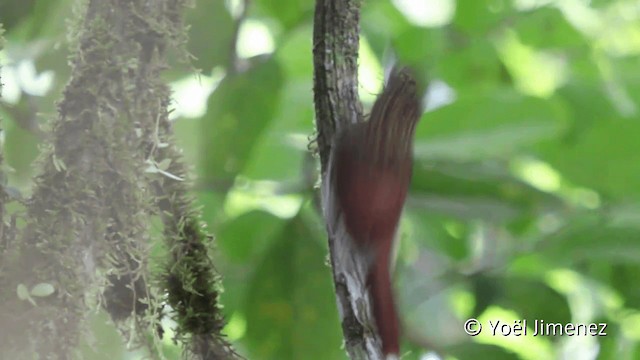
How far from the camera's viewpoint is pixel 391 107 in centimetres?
34

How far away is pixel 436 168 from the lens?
0.68 meters

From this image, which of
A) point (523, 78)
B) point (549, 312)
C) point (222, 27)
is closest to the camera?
point (222, 27)

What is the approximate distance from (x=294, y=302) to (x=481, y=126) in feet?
0.67

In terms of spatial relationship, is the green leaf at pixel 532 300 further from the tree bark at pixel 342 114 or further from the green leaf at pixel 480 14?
the tree bark at pixel 342 114

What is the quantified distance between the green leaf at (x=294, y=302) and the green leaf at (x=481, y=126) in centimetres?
12

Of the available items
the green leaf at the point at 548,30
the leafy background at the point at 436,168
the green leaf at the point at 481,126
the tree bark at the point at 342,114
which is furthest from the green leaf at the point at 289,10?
the tree bark at the point at 342,114

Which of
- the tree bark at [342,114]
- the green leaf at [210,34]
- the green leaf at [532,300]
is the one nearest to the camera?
the tree bark at [342,114]

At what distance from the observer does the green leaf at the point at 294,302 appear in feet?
2.12

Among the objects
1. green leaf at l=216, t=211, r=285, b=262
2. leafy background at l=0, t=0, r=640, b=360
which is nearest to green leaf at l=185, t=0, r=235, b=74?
leafy background at l=0, t=0, r=640, b=360

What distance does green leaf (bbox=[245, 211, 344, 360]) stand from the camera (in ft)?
2.12

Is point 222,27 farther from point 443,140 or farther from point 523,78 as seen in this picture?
point 523,78

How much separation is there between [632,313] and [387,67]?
563mm

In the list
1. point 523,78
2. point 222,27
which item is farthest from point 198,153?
point 523,78

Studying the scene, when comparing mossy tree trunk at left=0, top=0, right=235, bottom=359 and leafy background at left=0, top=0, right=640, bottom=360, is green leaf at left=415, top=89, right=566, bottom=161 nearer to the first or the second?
leafy background at left=0, top=0, right=640, bottom=360
